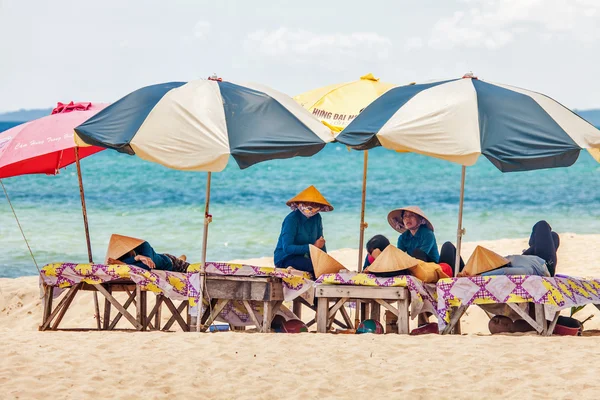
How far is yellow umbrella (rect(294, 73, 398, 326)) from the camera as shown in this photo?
8469 millimetres

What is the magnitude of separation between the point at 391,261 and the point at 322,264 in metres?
0.60

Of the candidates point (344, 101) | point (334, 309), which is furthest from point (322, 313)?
point (344, 101)

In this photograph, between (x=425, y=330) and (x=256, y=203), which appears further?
(x=256, y=203)

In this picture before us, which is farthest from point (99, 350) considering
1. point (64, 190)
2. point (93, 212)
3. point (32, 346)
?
point (64, 190)

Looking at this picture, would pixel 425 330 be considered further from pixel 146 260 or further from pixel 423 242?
pixel 146 260

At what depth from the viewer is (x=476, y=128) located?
7.02m

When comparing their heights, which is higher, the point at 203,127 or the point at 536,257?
the point at 203,127

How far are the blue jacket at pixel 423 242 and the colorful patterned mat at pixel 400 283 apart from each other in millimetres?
486

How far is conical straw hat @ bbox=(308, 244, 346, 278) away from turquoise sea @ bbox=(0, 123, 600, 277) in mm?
9463

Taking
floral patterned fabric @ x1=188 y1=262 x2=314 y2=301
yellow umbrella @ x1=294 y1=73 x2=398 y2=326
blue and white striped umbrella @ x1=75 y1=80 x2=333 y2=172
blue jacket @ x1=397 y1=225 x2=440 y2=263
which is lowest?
floral patterned fabric @ x1=188 y1=262 x2=314 y2=301

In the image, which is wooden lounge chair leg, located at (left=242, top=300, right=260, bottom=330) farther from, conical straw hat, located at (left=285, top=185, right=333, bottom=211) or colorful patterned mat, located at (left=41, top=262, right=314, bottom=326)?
conical straw hat, located at (left=285, top=185, right=333, bottom=211)

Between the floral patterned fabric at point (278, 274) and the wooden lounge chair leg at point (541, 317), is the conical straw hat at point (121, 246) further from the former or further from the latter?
the wooden lounge chair leg at point (541, 317)

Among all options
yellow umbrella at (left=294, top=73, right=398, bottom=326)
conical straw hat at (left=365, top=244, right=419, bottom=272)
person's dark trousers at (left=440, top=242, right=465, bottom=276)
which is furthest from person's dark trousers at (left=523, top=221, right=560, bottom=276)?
yellow umbrella at (left=294, top=73, right=398, bottom=326)

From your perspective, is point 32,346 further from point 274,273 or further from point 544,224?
point 544,224
